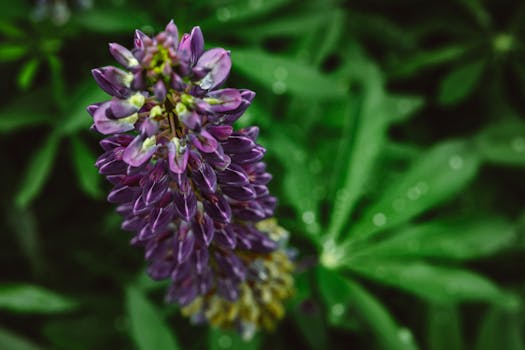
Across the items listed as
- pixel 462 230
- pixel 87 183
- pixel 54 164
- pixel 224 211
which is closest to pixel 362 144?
pixel 462 230

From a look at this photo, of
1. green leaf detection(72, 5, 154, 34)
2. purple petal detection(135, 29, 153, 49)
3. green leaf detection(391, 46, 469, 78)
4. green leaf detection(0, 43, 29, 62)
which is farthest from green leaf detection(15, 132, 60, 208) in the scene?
green leaf detection(391, 46, 469, 78)

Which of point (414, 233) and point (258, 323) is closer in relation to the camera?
point (258, 323)

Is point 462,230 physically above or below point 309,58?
below

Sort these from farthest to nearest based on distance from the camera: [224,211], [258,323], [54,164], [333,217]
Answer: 1. [54,164]
2. [333,217]
3. [258,323]
4. [224,211]

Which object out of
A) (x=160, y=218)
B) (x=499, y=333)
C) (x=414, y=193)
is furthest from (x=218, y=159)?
(x=499, y=333)

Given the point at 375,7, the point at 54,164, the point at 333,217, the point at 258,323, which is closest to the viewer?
the point at 258,323

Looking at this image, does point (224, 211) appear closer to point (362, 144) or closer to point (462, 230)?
point (362, 144)

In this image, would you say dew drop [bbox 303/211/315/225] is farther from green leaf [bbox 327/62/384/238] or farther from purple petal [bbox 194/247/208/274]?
purple petal [bbox 194/247/208/274]

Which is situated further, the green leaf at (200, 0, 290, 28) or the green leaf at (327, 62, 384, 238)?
the green leaf at (200, 0, 290, 28)
